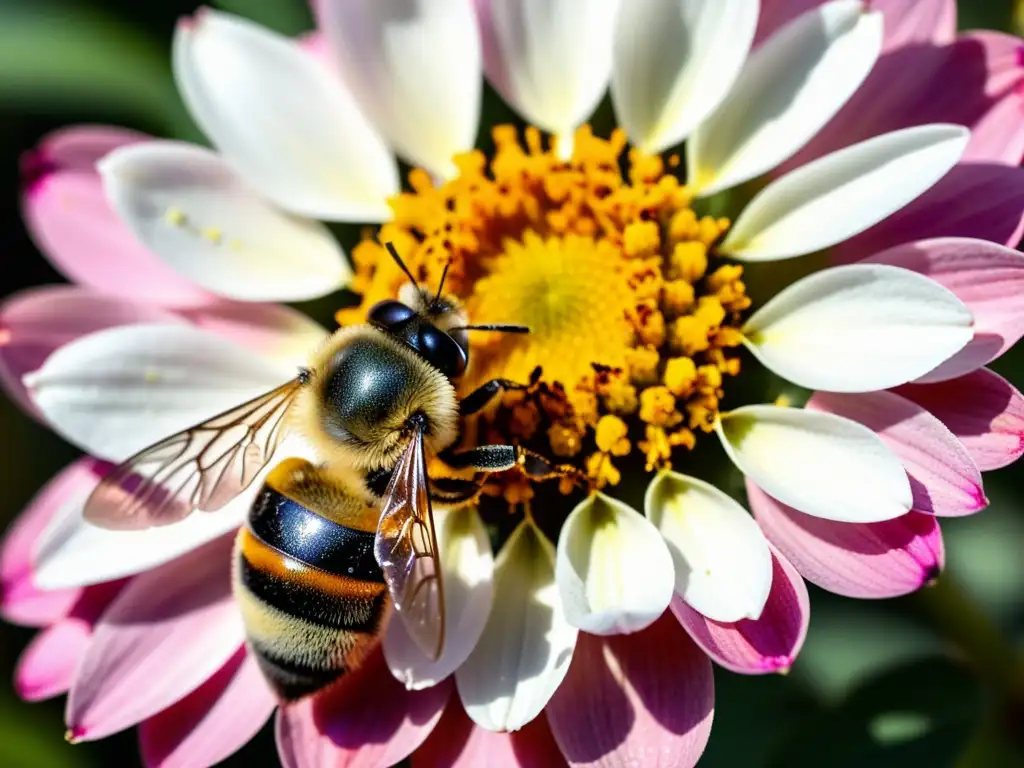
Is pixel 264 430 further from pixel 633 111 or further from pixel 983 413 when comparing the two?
pixel 983 413

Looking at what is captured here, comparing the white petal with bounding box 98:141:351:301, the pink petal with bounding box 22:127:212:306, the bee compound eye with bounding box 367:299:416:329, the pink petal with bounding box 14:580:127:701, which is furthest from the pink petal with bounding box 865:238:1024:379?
the pink petal with bounding box 14:580:127:701

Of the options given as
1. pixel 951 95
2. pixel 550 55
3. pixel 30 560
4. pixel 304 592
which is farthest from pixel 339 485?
pixel 951 95

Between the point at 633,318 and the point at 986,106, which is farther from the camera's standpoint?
the point at 633,318

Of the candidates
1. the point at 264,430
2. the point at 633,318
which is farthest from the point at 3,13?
the point at 633,318

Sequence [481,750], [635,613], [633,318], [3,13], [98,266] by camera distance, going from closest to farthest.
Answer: [635,613]
[481,750]
[633,318]
[98,266]
[3,13]

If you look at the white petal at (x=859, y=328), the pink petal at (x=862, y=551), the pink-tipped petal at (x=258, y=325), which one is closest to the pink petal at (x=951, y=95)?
the white petal at (x=859, y=328)
